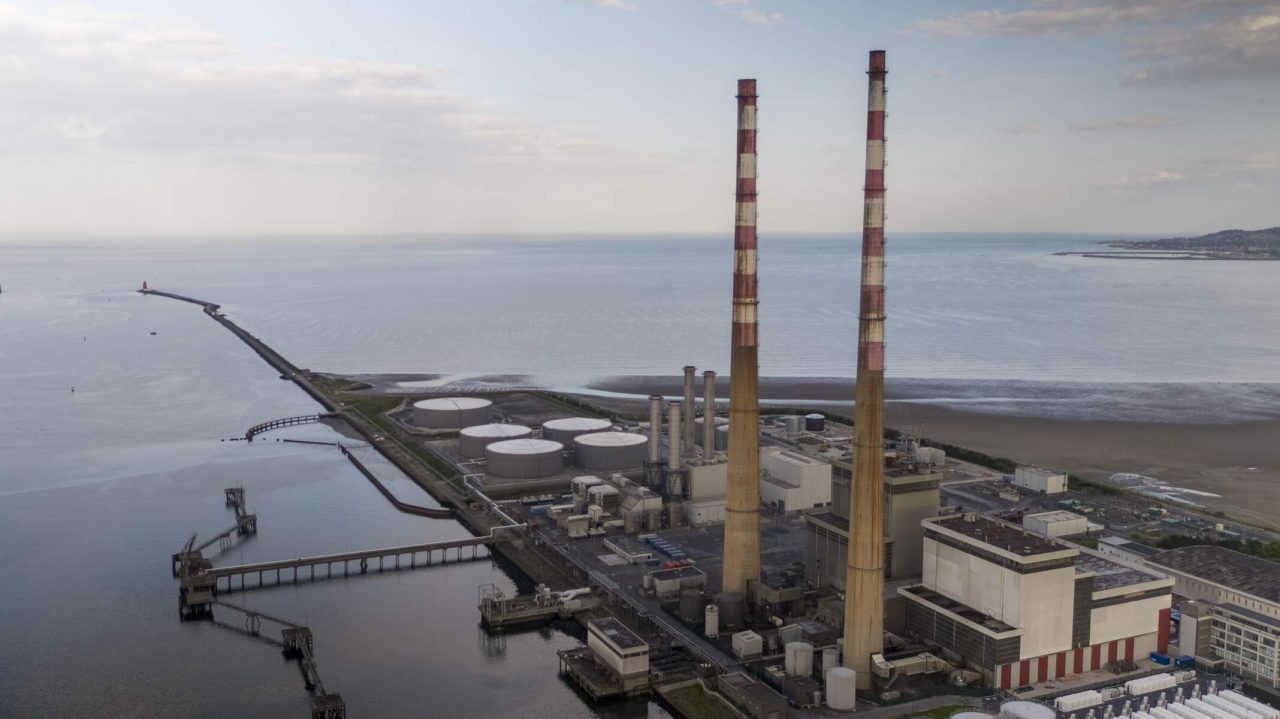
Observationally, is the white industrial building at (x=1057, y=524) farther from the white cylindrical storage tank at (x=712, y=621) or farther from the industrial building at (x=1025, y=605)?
the white cylindrical storage tank at (x=712, y=621)

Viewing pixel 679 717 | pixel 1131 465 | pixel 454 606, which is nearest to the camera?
pixel 679 717

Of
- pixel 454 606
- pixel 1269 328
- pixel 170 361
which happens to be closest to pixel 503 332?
pixel 170 361

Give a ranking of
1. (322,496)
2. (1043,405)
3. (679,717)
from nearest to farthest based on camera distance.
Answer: (679,717), (322,496), (1043,405)

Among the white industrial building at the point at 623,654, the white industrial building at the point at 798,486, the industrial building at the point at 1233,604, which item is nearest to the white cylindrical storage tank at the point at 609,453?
the white industrial building at the point at 798,486

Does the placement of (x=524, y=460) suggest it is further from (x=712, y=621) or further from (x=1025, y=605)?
(x=1025, y=605)

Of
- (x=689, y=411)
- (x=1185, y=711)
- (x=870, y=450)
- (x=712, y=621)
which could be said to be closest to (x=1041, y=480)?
(x=689, y=411)

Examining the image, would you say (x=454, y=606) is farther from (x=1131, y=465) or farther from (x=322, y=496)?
(x=1131, y=465)

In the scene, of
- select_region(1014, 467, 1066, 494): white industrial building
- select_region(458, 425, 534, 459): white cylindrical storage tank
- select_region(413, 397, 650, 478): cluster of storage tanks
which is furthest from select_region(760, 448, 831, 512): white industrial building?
select_region(458, 425, 534, 459): white cylindrical storage tank
